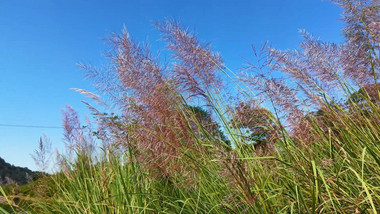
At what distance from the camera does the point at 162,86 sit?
8.29 ft

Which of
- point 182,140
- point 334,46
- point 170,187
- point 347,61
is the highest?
point 334,46

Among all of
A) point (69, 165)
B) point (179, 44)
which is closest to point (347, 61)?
point (179, 44)

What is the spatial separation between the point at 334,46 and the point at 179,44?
153 centimetres

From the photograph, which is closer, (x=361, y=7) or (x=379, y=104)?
(x=379, y=104)

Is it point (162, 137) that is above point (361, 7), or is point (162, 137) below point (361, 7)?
below

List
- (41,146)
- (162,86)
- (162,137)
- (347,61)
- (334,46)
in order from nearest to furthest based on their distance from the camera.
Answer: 1. (162,137)
2. (162,86)
3. (347,61)
4. (334,46)
5. (41,146)

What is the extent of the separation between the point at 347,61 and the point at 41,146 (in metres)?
4.31

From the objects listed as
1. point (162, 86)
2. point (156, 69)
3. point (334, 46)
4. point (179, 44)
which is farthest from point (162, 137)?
point (334, 46)

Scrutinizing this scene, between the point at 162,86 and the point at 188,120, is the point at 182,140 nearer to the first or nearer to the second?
the point at 188,120

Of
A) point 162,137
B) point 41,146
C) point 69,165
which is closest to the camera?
point 162,137

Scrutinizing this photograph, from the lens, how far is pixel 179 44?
2547mm

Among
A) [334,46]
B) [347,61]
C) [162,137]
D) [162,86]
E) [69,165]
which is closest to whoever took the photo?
[162,137]

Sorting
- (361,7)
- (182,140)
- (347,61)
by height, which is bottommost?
(182,140)

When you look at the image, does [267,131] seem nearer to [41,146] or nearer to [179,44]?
[179,44]
